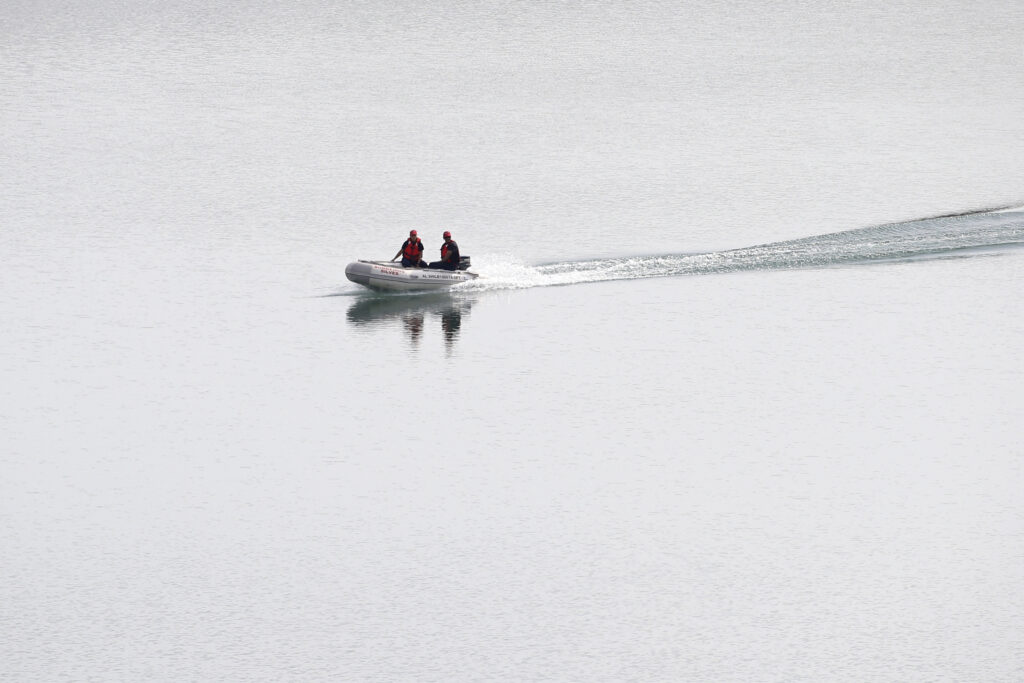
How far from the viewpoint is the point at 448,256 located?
44.5 metres

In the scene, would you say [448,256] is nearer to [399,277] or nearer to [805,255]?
[399,277]

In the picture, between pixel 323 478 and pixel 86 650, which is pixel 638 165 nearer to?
pixel 323 478

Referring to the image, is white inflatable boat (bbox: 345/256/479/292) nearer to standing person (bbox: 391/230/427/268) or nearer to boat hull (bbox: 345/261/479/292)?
boat hull (bbox: 345/261/479/292)

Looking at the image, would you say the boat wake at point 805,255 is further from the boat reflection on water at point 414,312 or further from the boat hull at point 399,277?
the boat reflection on water at point 414,312

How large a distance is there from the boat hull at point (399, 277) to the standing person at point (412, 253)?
0.85ft

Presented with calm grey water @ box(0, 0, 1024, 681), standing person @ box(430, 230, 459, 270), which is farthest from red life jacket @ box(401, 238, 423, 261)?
calm grey water @ box(0, 0, 1024, 681)

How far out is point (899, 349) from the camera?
3925cm

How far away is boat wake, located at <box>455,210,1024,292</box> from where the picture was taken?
45844mm

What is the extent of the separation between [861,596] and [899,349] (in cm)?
1433

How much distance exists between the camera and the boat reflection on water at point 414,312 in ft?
137

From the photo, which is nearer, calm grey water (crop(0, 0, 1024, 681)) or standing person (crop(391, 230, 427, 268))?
calm grey water (crop(0, 0, 1024, 681))

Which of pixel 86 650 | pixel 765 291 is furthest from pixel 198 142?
pixel 86 650

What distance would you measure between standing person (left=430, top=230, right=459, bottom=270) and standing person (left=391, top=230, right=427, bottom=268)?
0.51 m

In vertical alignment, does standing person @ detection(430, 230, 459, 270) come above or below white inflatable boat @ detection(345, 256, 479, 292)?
above
